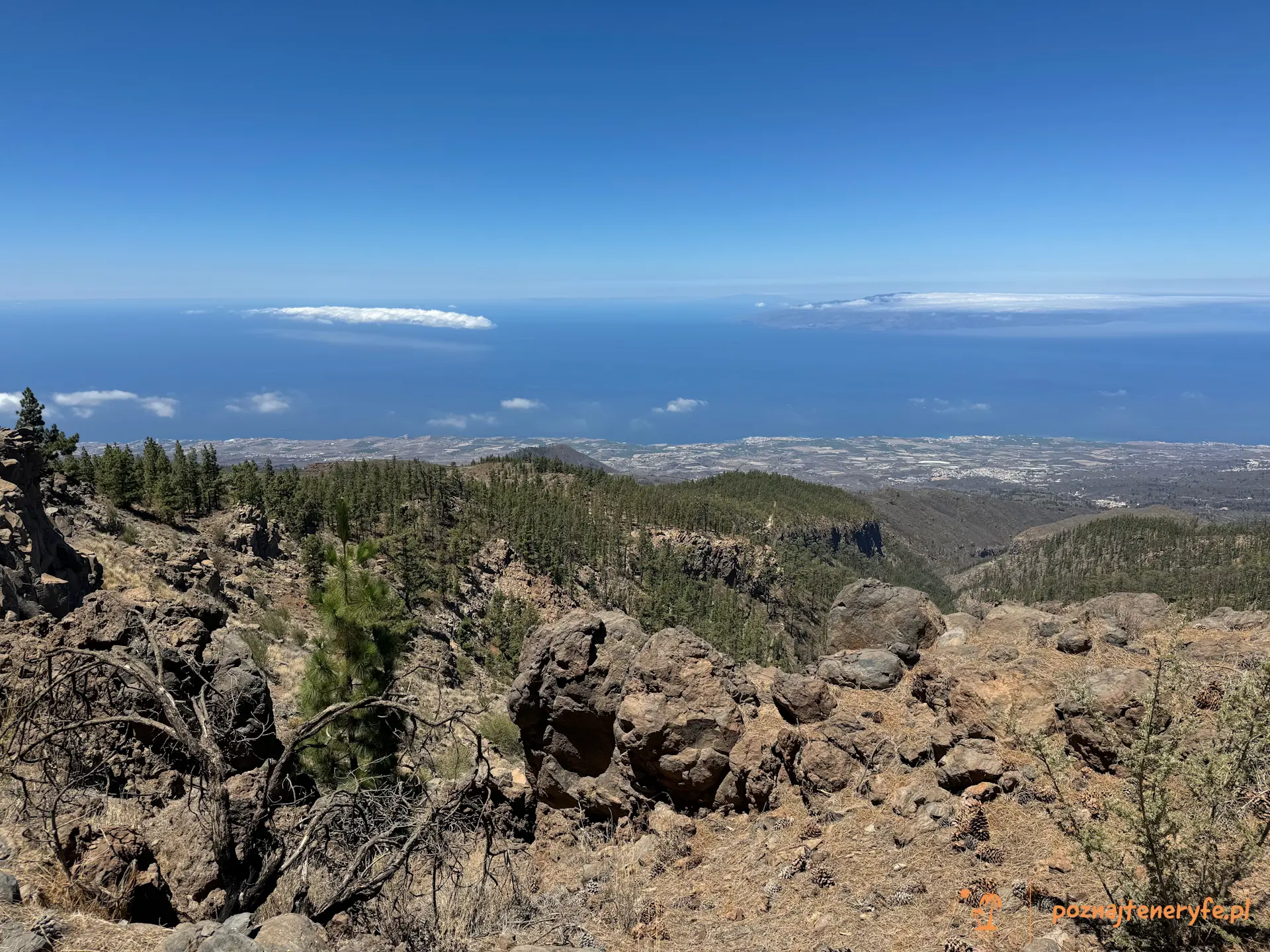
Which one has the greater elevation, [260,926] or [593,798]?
[260,926]

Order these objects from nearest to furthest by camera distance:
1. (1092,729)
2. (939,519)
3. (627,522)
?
(1092,729) → (627,522) → (939,519)

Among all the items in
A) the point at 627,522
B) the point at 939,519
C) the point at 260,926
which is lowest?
the point at 939,519

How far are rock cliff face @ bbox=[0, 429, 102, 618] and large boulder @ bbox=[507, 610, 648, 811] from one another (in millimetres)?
10135

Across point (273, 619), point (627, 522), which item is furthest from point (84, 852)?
point (627, 522)

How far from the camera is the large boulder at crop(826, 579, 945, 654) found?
14.7 m

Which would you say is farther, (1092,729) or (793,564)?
(793,564)

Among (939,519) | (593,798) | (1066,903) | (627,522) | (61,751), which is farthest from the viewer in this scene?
(939,519)

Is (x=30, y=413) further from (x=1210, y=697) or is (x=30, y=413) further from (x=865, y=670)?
(x=1210, y=697)

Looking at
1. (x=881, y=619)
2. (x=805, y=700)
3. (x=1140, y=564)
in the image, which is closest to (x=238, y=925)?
(x=805, y=700)

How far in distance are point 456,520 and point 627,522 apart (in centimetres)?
2502

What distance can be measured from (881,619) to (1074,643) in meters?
4.02

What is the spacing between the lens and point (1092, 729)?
28.0 feet

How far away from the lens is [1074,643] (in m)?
11.7

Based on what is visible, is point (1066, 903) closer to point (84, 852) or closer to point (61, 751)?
point (84, 852)
